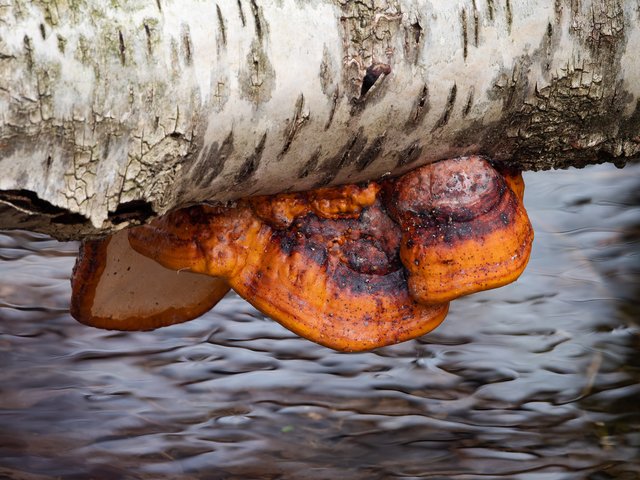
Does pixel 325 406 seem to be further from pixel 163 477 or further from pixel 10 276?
pixel 10 276

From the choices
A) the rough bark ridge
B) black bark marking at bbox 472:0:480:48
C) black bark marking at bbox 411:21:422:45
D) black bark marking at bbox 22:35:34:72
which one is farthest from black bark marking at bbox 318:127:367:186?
black bark marking at bbox 22:35:34:72

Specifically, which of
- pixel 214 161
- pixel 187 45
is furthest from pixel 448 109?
pixel 187 45

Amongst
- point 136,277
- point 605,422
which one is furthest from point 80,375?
point 605,422

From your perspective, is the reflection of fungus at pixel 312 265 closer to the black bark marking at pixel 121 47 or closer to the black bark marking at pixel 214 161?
the black bark marking at pixel 214 161

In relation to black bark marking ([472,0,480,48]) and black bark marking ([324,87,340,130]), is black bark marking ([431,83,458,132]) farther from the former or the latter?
black bark marking ([324,87,340,130])

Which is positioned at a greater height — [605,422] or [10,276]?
[10,276]
